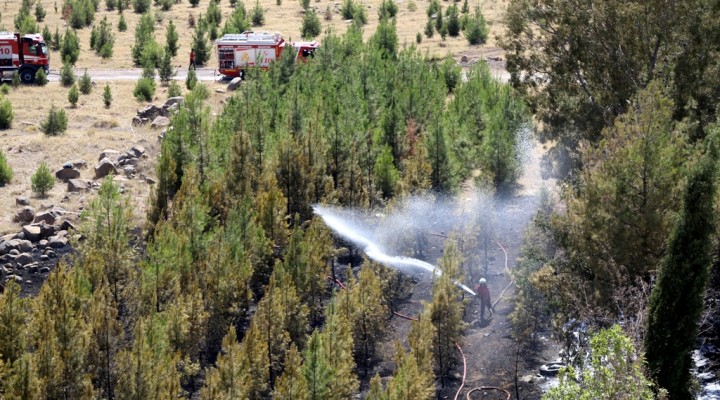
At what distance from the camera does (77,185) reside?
32875mm

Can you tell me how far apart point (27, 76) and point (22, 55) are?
91cm

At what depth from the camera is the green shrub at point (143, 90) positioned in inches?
1775

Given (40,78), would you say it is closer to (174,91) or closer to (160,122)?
(174,91)

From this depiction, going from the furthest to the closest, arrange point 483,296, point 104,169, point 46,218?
point 104,169, point 46,218, point 483,296

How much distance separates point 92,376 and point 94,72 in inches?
1335

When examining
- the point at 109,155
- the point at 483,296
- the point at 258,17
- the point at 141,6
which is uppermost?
the point at 141,6

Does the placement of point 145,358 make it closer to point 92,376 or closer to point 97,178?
point 92,376

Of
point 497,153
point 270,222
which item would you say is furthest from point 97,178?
point 497,153

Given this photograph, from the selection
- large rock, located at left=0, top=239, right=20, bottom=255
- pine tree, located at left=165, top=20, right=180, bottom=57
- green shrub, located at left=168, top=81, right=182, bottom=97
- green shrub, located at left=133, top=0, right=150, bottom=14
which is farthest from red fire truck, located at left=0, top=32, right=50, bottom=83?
large rock, located at left=0, top=239, right=20, bottom=255

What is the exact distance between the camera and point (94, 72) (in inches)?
2045

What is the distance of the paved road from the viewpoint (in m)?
50.2

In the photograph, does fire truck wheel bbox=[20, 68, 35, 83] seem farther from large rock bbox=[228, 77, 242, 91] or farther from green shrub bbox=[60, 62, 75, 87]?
large rock bbox=[228, 77, 242, 91]

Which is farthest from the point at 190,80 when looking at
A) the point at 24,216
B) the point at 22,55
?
the point at 24,216

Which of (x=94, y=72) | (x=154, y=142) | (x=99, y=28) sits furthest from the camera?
(x=99, y=28)
